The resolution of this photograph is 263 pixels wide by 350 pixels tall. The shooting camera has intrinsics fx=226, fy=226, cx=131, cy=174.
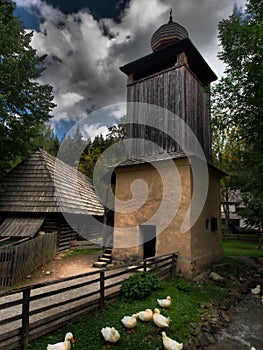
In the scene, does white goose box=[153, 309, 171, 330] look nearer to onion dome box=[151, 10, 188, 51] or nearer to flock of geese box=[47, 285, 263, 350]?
flock of geese box=[47, 285, 263, 350]

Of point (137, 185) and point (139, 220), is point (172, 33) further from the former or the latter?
point (139, 220)

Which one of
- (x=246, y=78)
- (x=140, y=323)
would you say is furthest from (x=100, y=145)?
(x=140, y=323)

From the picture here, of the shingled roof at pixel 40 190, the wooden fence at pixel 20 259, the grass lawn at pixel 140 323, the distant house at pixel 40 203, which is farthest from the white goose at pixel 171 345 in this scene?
the shingled roof at pixel 40 190

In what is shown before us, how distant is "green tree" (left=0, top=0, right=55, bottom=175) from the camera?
36.2ft

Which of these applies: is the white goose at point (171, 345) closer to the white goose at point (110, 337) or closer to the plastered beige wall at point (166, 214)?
the white goose at point (110, 337)

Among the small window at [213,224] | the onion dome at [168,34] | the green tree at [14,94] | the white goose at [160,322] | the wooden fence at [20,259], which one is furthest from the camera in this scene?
the onion dome at [168,34]

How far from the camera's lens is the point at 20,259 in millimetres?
8133

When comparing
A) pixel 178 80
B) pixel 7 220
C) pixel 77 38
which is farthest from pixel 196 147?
pixel 7 220

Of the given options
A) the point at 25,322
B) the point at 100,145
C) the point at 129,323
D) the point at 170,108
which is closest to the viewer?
the point at 25,322

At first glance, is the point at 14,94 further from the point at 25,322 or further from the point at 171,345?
the point at 171,345

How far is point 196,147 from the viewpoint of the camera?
1027 cm

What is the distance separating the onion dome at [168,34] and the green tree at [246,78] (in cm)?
300

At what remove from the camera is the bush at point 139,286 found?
5881mm

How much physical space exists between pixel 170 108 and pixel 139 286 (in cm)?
731
